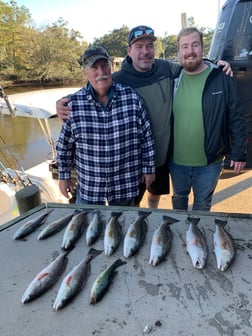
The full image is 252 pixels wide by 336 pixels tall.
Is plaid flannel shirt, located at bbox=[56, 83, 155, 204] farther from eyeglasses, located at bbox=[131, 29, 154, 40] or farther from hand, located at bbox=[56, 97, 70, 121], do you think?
eyeglasses, located at bbox=[131, 29, 154, 40]

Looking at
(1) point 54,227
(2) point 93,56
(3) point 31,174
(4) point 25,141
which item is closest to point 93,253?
(1) point 54,227

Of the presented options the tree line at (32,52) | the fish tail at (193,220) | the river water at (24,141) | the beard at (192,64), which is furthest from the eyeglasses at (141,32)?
the tree line at (32,52)

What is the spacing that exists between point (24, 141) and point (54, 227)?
15521 mm

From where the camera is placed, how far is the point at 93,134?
250 cm

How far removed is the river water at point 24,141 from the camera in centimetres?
1342

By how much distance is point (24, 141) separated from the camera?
54.3 feet

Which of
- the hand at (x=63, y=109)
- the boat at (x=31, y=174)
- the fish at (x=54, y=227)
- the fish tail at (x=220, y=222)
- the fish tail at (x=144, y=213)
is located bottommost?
the boat at (x=31, y=174)

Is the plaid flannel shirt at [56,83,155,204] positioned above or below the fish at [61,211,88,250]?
above

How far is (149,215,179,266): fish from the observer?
1.71m

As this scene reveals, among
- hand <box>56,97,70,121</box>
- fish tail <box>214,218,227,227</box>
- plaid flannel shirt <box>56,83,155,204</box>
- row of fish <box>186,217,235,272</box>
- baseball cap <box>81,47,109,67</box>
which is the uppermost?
baseball cap <box>81,47,109,67</box>

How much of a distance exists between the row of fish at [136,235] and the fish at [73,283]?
18 cm

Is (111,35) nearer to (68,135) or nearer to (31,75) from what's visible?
(31,75)

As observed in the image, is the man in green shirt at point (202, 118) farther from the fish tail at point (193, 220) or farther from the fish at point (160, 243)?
the fish at point (160, 243)

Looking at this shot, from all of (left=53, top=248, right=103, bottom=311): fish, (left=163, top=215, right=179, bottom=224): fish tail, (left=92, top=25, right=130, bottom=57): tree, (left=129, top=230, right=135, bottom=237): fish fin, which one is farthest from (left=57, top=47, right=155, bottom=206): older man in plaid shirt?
(left=92, top=25, right=130, bottom=57): tree
